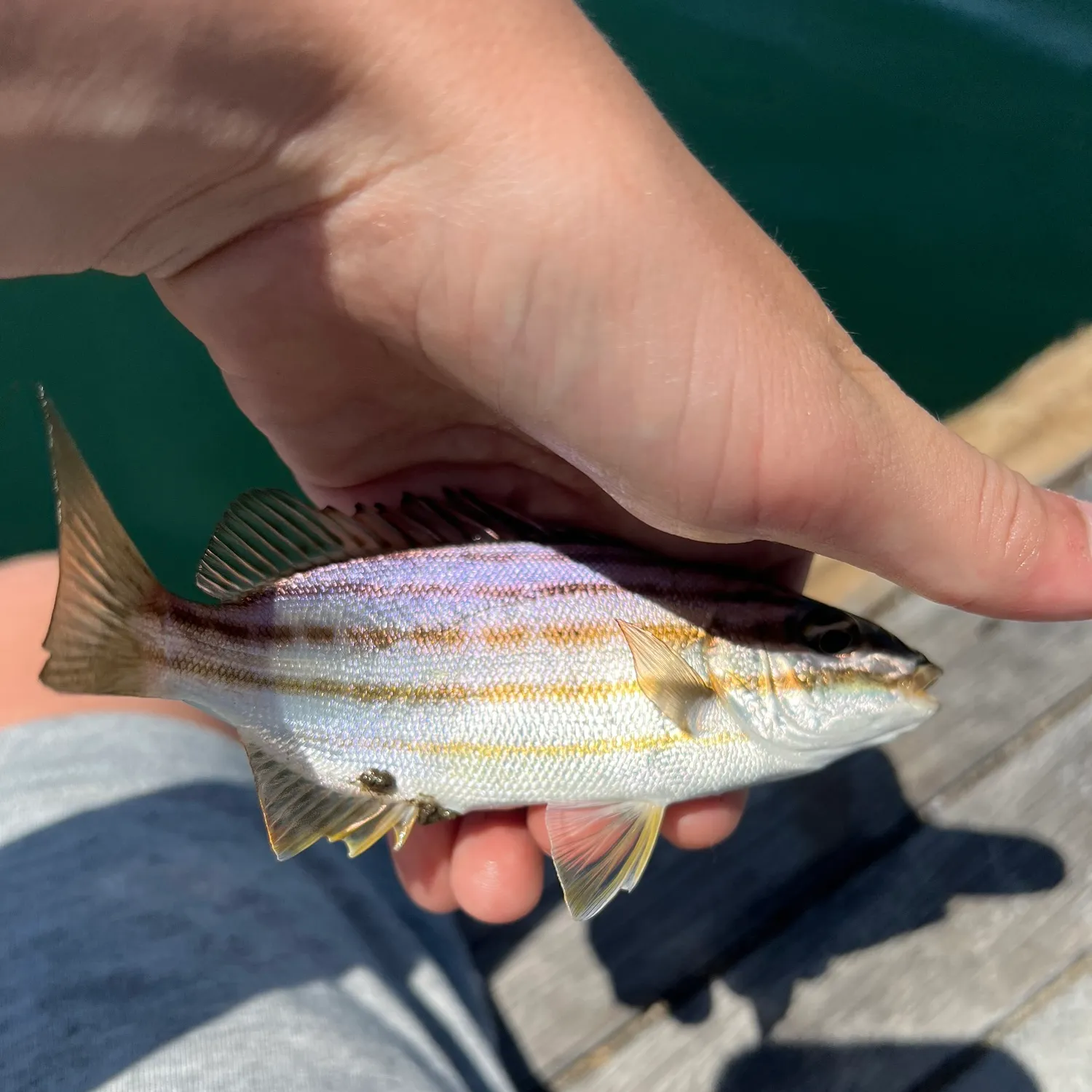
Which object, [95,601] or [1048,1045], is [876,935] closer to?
[1048,1045]

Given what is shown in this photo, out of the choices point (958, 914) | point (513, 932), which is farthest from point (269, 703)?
point (958, 914)

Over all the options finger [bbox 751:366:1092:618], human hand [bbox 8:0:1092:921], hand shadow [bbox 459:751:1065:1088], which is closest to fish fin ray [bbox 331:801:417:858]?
hand shadow [bbox 459:751:1065:1088]

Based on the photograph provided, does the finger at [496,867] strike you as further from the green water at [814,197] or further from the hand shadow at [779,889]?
the green water at [814,197]

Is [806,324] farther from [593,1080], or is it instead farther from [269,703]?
[593,1080]

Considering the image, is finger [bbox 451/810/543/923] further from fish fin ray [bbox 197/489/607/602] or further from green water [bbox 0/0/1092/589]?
green water [bbox 0/0/1092/589]

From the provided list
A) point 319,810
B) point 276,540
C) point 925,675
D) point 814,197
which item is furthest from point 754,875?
point 814,197

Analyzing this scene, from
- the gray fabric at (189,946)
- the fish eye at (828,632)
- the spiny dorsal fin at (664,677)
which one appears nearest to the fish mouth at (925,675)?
the fish eye at (828,632)
